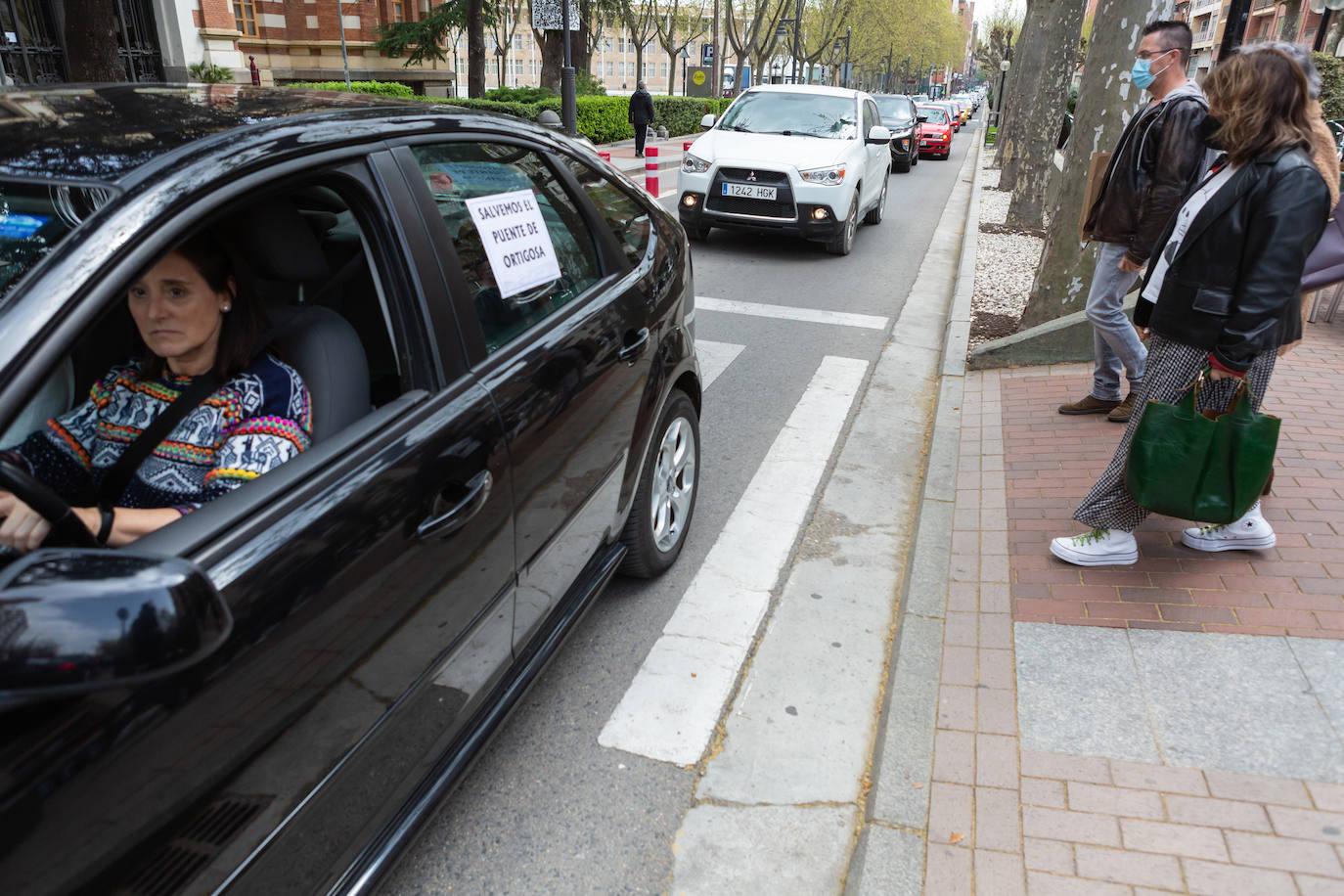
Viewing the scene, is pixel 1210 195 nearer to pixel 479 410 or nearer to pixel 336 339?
pixel 479 410

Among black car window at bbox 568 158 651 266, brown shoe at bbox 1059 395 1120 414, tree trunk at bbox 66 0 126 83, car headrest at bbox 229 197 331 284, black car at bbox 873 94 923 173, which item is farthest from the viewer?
black car at bbox 873 94 923 173

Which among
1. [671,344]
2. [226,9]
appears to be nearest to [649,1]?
[226,9]

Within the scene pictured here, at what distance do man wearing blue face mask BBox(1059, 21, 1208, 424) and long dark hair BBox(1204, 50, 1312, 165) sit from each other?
1.46m

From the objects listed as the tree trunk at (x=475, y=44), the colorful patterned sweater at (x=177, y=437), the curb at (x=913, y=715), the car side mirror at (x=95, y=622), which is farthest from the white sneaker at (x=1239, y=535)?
the tree trunk at (x=475, y=44)

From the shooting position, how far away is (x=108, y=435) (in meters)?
2.06

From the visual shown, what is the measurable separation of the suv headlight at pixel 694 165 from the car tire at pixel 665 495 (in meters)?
7.16

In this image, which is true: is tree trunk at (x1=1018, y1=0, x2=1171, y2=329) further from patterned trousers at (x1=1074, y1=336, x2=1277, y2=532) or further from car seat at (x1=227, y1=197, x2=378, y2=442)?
car seat at (x1=227, y1=197, x2=378, y2=442)

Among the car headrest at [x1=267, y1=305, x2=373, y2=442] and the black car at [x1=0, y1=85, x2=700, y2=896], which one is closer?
the black car at [x1=0, y1=85, x2=700, y2=896]

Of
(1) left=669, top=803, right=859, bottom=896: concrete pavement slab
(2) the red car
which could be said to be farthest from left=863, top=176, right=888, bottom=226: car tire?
(2) the red car

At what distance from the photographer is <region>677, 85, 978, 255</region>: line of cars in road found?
10.2 m

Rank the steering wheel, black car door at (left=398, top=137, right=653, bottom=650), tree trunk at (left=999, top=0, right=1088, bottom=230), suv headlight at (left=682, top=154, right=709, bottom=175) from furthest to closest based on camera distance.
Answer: tree trunk at (left=999, top=0, right=1088, bottom=230), suv headlight at (left=682, top=154, right=709, bottom=175), black car door at (left=398, top=137, right=653, bottom=650), the steering wheel

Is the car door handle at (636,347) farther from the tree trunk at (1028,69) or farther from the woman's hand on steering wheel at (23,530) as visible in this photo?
the tree trunk at (1028,69)

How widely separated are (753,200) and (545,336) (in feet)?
26.9

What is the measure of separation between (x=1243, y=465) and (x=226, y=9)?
86.1 feet
